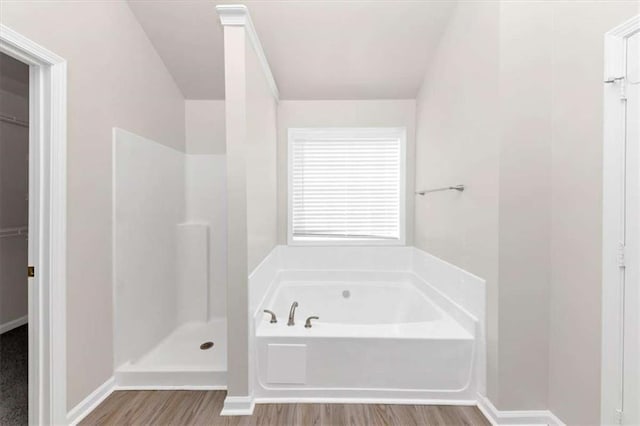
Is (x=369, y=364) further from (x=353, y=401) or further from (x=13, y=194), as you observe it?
(x=13, y=194)

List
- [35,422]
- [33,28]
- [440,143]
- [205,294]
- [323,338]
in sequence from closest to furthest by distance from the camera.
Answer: [33,28] → [35,422] → [323,338] → [440,143] → [205,294]

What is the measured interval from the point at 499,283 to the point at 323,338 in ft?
3.38

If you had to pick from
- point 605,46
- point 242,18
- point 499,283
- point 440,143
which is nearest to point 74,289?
point 242,18

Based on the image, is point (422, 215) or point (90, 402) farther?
point (422, 215)

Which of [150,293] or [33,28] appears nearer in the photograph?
[33,28]

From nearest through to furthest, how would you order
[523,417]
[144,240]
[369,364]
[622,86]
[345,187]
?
[622,86], [523,417], [369,364], [144,240], [345,187]

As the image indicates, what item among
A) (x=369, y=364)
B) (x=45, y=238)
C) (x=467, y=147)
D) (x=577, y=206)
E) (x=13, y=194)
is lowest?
(x=369, y=364)

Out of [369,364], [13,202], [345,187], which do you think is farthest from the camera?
[345,187]

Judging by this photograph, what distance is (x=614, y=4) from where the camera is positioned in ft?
4.33

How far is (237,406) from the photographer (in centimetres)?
176

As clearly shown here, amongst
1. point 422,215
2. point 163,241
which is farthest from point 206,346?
point 422,215

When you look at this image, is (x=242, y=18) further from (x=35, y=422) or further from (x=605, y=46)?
(x=35, y=422)

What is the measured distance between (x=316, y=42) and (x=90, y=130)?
1652 millimetres

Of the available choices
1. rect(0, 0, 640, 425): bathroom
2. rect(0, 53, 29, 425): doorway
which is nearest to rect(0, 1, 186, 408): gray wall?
rect(0, 0, 640, 425): bathroom
